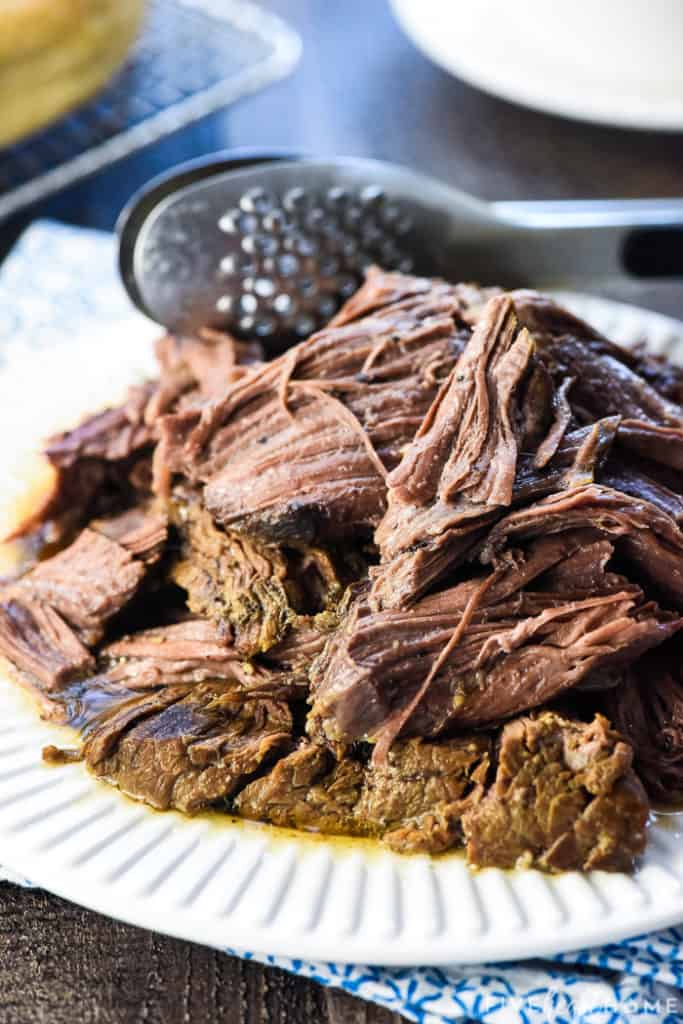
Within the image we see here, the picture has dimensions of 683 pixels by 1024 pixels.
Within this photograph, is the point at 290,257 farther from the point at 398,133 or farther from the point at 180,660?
the point at 398,133

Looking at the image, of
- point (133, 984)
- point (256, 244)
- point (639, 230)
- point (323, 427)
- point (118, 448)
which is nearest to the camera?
point (133, 984)

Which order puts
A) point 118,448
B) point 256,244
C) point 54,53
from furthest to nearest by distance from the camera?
point 54,53 → point 256,244 → point 118,448

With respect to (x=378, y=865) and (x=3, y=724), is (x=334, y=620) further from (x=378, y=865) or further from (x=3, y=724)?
(x=3, y=724)

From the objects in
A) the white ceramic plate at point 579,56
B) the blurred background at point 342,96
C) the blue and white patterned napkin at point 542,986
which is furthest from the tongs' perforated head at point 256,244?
the blue and white patterned napkin at point 542,986

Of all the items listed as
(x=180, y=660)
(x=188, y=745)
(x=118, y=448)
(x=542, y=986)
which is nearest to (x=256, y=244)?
(x=118, y=448)

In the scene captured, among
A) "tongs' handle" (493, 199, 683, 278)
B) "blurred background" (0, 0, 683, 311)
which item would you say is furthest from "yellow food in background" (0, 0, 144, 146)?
"tongs' handle" (493, 199, 683, 278)

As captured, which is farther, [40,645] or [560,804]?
[40,645]

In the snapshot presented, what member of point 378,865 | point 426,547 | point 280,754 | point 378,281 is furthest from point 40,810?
point 378,281
